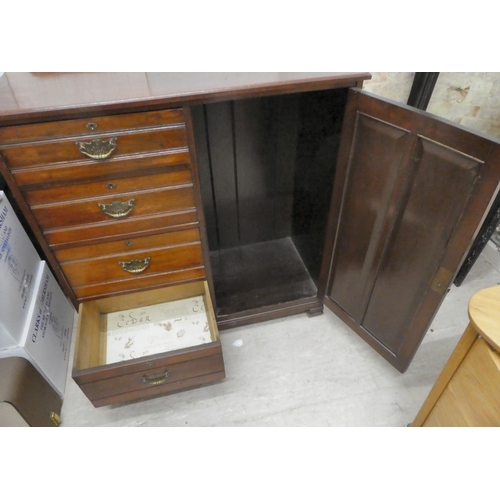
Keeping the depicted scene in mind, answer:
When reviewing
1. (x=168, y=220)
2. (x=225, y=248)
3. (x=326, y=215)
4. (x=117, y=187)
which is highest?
(x=117, y=187)

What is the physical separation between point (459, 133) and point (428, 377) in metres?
0.94

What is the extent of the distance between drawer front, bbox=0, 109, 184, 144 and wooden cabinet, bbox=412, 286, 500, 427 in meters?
0.82

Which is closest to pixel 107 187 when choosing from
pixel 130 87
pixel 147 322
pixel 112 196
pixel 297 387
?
pixel 112 196

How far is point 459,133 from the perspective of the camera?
0.79 meters

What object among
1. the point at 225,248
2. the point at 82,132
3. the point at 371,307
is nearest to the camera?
the point at 82,132

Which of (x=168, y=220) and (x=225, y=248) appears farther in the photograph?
(x=225, y=248)

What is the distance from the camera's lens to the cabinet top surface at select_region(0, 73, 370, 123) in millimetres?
857

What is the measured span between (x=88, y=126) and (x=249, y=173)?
0.81m

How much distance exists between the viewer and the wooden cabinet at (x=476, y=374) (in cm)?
67

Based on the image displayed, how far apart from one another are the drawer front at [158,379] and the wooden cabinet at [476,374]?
615mm

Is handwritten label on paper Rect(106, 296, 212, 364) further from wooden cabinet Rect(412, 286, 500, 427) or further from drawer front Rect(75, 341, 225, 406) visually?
wooden cabinet Rect(412, 286, 500, 427)
